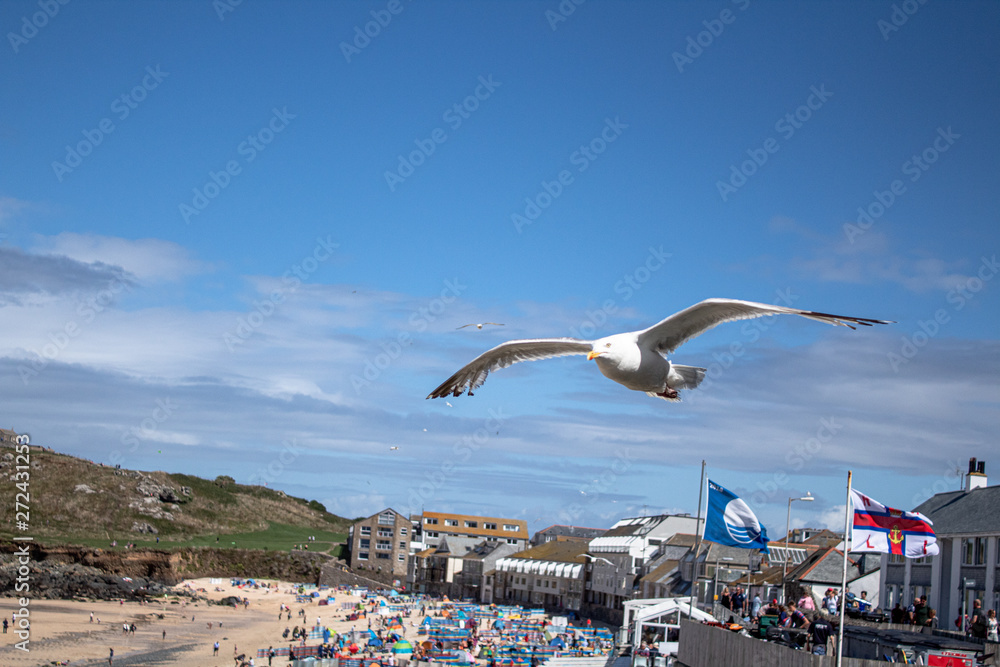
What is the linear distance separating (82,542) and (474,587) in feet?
140

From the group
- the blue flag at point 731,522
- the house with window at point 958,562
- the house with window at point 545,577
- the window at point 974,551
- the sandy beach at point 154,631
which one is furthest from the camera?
the house with window at point 545,577

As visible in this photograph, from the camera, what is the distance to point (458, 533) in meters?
122

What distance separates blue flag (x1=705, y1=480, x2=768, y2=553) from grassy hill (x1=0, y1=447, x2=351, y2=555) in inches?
3600

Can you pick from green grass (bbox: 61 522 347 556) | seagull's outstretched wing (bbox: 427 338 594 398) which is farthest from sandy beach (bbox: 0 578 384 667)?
seagull's outstretched wing (bbox: 427 338 594 398)

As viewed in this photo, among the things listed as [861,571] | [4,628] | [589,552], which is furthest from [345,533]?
[861,571]

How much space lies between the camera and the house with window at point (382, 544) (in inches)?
4555

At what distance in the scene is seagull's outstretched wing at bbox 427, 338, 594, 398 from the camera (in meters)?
15.9

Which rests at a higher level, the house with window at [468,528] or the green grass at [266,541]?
the house with window at [468,528]

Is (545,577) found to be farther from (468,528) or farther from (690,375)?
(690,375)

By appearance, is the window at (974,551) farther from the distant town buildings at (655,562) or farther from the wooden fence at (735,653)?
the wooden fence at (735,653)

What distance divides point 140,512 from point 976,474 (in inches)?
4246

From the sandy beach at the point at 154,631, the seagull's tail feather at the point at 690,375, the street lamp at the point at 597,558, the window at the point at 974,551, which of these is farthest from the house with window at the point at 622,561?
the seagull's tail feather at the point at 690,375

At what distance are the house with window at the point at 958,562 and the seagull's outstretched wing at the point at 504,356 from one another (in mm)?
20556

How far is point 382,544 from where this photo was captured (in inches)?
4587
